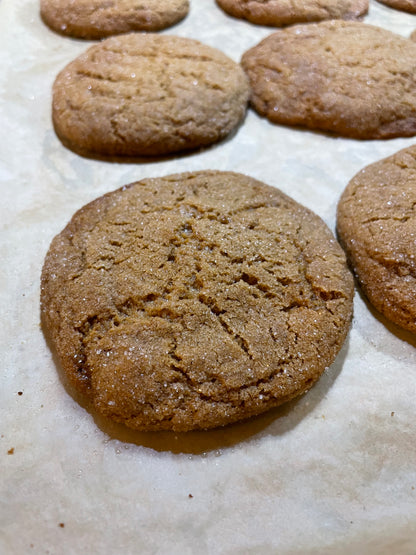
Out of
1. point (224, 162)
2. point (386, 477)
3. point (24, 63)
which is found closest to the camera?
point (386, 477)

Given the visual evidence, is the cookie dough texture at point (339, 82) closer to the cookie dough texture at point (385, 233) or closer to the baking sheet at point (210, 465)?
the cookie dough texture at point (385, 233)

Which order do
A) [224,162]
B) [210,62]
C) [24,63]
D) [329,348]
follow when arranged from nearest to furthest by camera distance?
1. [329,348]
2. [224,162]
3. [210,62]
4. [24,63]

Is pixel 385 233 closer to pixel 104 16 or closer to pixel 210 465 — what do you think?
pixel 210 465

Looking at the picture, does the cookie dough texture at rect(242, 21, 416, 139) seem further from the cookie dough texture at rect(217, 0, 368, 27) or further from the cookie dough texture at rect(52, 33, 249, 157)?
the cookie dough texture at rect(217, 0, 368, 27)

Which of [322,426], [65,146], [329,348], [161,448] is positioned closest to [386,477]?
[322,426]

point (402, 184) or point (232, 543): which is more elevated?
point (402, 184)

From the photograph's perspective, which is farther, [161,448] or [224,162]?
[224,162]

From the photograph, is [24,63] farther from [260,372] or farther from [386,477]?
[386,477]

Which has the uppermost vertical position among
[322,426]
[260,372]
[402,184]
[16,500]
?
[402,184]
